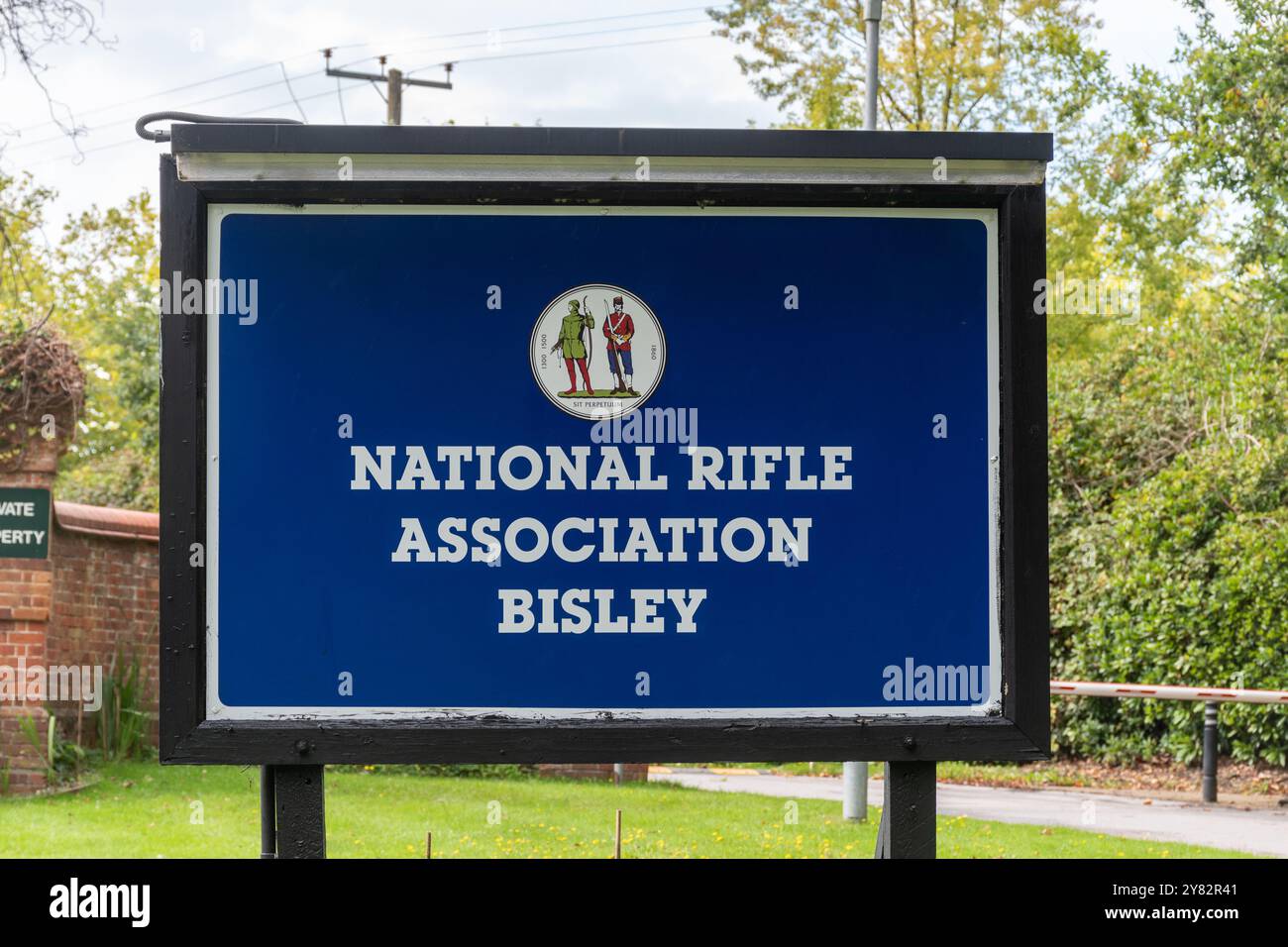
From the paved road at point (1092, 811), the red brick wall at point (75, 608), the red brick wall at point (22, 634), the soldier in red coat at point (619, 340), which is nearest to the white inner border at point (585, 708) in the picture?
the soldier in red coat at point (619, 340)

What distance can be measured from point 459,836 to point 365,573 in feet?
19.6

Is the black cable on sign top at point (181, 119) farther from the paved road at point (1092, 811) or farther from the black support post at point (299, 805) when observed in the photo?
the paved road at point (1092, 811)

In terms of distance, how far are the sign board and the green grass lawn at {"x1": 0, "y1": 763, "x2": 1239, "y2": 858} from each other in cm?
200

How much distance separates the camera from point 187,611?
3.97 meters

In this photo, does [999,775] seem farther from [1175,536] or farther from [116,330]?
[116,330]

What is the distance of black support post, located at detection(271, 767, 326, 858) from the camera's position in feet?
13.4

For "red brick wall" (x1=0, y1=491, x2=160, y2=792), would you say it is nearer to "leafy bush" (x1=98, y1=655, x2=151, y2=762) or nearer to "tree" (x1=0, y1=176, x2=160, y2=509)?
"leafy bush" (x1=98, y1=655, x2=151, y2=762)

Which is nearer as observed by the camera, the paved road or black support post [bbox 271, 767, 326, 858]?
black support post [bbox 271, 767, 326, 858]

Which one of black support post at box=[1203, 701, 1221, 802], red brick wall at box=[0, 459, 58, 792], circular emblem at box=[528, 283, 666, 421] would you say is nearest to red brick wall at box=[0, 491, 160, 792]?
red brick wall at box=[0, 459, 58, 792]

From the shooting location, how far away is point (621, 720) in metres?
4.04

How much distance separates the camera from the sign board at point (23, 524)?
37.0ft

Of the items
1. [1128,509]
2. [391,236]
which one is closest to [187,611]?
[391,236]

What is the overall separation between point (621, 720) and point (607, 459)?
77cm

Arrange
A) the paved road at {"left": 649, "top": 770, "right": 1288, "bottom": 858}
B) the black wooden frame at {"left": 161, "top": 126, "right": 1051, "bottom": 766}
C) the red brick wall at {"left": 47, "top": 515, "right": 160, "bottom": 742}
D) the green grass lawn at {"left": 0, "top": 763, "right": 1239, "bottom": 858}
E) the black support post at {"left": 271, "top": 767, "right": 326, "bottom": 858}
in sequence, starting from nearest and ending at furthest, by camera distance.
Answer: the black wooden frame at {"left": 161, "top": 126, "right": 1051, "bottom": 766} → the black support post at {"left": 271, "top": 767, "right": 326, "bottom": 858} → the green grass lawn at {"left": 0, "top": 763, "right": 1239, "bottom": 858} → the paved road at {"left": 649, "top": 770, "right": 1288, "bottom": 858} → the red brick wall at {"left": 47, "top": 515, "right": 160, "bottom": 742}
